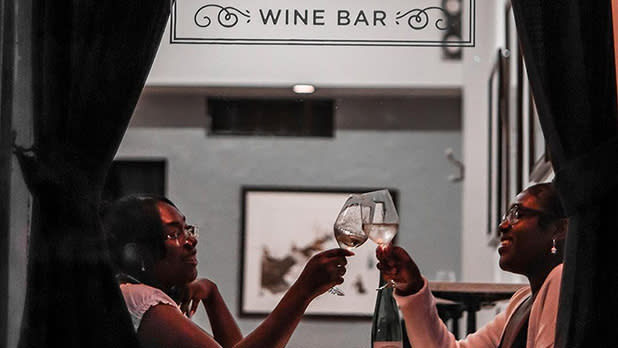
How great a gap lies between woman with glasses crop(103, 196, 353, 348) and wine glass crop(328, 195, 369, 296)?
0.10 feet

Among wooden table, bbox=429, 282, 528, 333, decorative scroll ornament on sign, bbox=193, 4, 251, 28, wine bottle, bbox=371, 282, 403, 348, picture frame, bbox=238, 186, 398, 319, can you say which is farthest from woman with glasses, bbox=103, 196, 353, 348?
picture frame, bbox=238, 186, 398, 319

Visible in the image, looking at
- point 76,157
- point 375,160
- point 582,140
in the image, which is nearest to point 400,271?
point 582,140

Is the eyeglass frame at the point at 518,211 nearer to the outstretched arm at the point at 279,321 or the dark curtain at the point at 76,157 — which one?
the outstretched arm at the point at 279,321

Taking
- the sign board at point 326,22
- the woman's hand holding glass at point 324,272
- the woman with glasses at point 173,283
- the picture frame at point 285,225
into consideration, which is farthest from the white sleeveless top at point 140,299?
the picture frame at point 285,225

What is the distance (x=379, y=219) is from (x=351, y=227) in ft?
0.18

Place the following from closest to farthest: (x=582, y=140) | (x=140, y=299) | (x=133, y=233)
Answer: (x=582, y=140)
(x=140, y=299)
(x=133, y=233)

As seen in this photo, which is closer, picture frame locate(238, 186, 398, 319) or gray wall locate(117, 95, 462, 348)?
gray wall locate(117, 95, 462, 348)

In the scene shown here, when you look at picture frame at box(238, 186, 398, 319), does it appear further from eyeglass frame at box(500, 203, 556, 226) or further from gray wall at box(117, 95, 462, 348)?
eyeglass frame at box(500, 203, 556, 226)

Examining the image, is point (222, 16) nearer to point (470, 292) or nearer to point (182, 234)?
point (182, 234)

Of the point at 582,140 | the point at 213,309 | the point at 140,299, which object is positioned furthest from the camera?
the point at 213,309

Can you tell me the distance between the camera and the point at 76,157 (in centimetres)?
212

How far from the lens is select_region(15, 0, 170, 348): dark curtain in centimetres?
213

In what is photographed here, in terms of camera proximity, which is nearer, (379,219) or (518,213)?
(379,219)

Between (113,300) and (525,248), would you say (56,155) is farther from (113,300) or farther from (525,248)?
(525,248)
